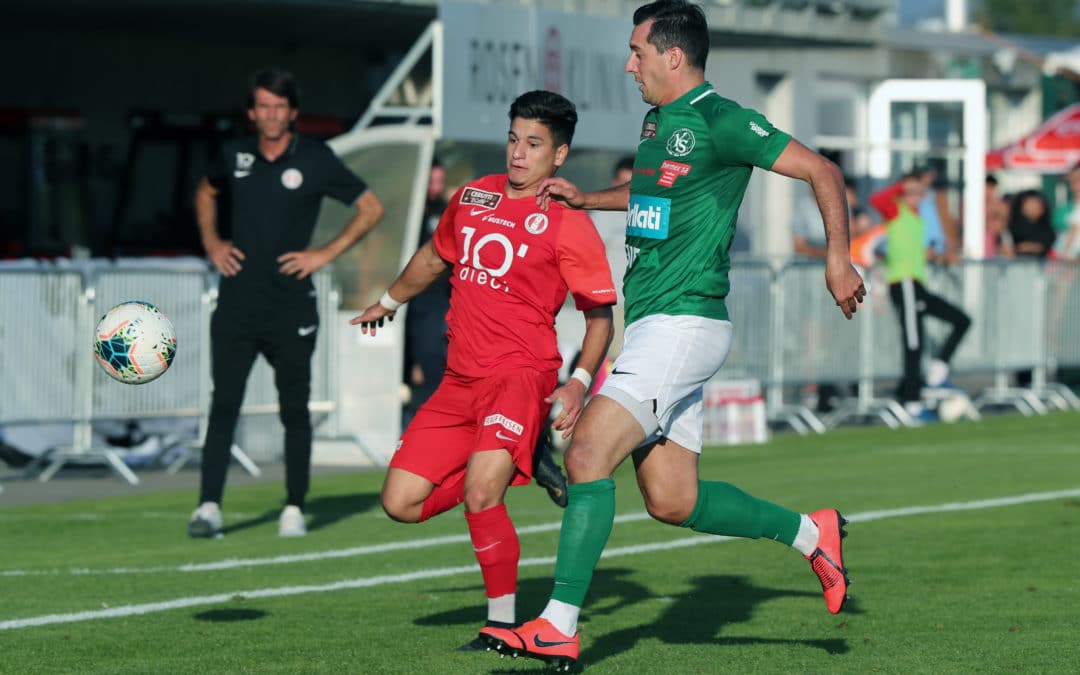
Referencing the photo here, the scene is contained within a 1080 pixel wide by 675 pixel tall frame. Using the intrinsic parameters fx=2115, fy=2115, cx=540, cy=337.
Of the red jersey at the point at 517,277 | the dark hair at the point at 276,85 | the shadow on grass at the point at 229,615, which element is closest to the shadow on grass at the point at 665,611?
the shadow on grass at the point at 229,615

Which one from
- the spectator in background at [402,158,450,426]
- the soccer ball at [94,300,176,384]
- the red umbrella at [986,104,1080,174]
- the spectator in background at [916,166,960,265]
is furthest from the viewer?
the red umbrella at [986,104,1080,174]

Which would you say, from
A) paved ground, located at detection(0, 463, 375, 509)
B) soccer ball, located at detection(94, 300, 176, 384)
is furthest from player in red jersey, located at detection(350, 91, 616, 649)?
paved ground, located at detection(0, 463, 375, 509)

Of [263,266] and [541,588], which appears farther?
[263,266]

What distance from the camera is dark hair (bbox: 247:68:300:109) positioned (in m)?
10.9

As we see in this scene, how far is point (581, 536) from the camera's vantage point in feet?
22.4

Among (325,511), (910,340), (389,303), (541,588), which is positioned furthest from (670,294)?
(910,340)

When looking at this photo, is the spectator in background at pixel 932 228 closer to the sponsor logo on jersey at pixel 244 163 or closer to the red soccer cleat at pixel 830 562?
the sponsor logo on jersey at pixel 244 163

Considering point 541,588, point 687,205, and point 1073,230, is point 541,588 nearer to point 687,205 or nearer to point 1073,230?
point 687,205

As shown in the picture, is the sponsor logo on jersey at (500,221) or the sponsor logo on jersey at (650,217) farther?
the sponsor logo on jersey at (500,221)

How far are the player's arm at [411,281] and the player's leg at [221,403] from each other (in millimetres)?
2944

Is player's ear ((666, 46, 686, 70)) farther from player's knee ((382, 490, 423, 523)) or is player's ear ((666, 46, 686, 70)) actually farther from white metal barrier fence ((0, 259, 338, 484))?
white metal barrier fence ((0, 259, 338, 484))

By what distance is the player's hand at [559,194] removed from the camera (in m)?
A: 7.24

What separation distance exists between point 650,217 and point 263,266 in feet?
14.1

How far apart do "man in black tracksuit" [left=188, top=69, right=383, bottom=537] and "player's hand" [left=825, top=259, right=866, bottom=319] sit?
4.85 meters
